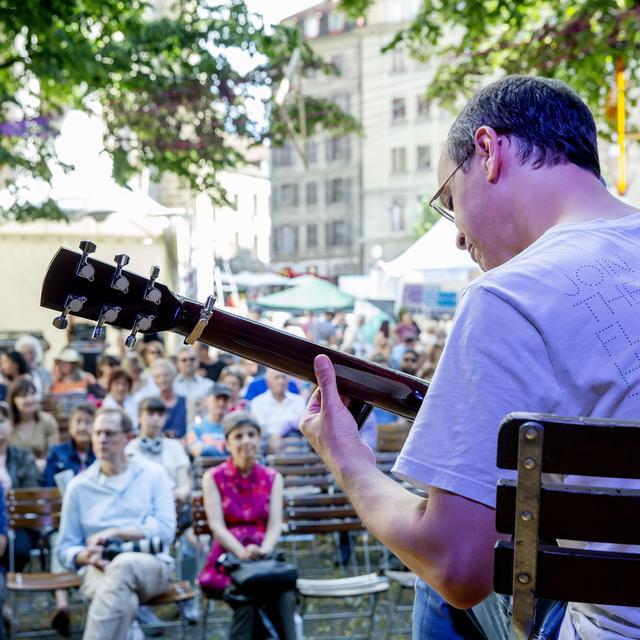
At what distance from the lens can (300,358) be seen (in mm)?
2418

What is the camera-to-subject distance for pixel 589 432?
1483 mm

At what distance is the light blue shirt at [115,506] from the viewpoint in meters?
6.54

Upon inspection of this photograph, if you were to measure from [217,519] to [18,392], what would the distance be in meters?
3.22

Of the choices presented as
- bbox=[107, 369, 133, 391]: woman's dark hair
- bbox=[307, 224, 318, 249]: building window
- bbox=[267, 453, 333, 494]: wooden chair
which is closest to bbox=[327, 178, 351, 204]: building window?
bbox=[307, 224, 318, 249]: building window

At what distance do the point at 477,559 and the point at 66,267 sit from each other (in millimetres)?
1161

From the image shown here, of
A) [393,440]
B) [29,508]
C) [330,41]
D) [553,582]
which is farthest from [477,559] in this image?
[330,41]

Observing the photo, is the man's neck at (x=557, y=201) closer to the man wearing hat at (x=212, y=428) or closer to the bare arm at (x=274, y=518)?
the bare arm at (x=274, y=518)

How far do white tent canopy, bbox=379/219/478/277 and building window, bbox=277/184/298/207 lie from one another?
205 ft

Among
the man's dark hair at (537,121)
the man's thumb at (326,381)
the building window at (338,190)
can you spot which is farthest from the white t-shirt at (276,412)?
the building window at (338,190)

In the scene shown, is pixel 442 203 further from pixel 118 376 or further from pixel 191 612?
pixel 118 376

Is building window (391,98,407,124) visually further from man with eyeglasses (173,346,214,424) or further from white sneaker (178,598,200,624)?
white sneaker (178,598,200,624)

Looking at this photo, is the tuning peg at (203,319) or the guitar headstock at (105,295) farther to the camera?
the tuning peg at (203,319)

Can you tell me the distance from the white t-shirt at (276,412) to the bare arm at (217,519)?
3.34 metres

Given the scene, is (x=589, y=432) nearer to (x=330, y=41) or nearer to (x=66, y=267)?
(x=66, y=267)
